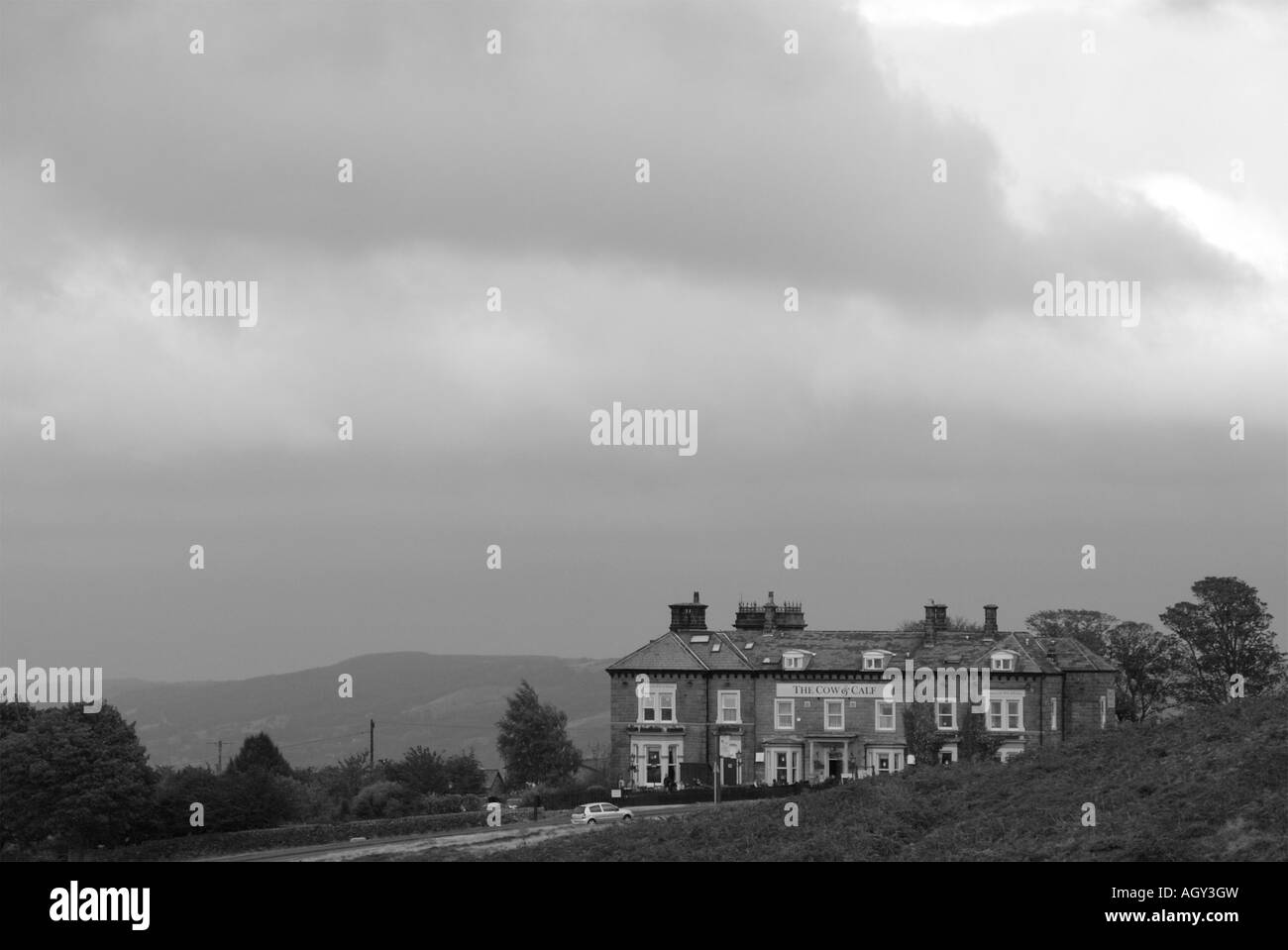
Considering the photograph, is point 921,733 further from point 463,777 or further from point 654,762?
point 463,777

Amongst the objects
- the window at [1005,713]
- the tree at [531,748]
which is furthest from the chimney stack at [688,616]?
the tree at [531,748]

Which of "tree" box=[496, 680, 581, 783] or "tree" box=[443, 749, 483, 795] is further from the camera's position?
"tree" box=[496, 680, 581, 783]

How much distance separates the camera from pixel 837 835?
45125 millimetres

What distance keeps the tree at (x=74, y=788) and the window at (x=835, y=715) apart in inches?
1333

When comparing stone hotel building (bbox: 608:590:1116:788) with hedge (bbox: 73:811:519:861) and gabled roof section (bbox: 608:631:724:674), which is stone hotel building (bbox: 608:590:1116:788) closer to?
gabled roof section (bbox: 608:631:724:674)

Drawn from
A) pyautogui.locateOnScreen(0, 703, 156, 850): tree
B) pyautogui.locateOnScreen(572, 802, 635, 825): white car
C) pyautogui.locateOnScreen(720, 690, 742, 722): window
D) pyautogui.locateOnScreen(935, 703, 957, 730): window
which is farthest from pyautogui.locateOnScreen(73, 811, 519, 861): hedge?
pyautogui.locateOnScreen(935, 703, 957, 730): window

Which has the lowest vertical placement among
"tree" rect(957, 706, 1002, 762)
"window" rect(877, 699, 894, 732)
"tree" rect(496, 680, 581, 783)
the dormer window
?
"tree" rect(496, 680, 581, 783)

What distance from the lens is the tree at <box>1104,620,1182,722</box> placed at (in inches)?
4065

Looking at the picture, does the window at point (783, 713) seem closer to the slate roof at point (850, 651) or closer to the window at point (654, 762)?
the slate roof at point (850, 651)

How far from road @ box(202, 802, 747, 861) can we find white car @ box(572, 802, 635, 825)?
1.72 feet

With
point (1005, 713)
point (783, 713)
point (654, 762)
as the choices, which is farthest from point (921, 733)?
point (654, 762)
